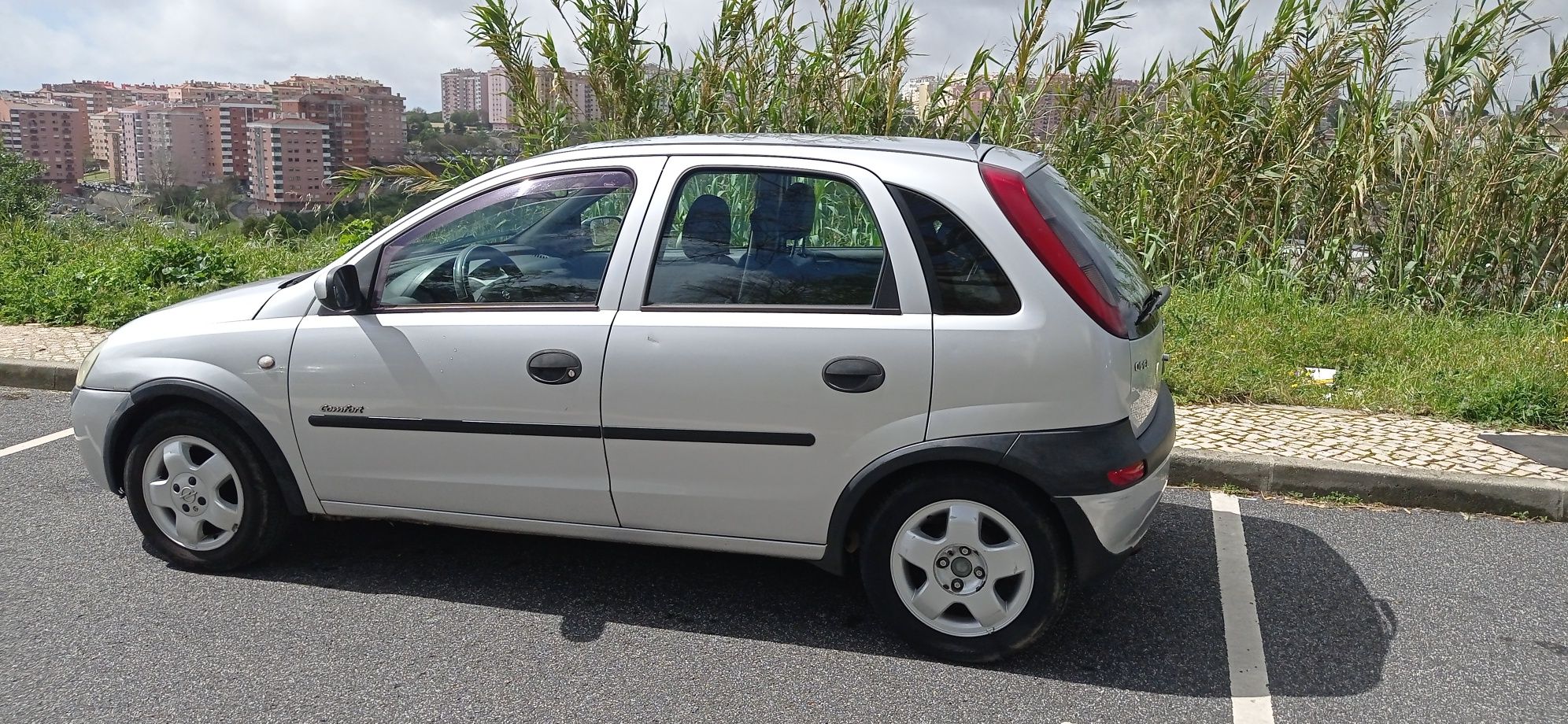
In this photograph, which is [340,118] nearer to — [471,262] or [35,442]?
[35,442]

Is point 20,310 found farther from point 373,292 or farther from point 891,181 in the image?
point 891,181

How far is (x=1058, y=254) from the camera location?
363 centimetres

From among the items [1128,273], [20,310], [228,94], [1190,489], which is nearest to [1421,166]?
[1190,489]

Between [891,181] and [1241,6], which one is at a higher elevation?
[1241,6]

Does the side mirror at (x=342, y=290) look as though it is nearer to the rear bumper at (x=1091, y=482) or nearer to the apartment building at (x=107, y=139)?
the rear bumper at (x=1091, y=482)

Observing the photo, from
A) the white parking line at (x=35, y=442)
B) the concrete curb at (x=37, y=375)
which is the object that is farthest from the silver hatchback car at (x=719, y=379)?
the concrete curb at (x=37, y=375)

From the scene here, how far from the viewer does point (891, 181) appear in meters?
3.77

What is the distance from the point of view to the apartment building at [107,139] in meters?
24.7

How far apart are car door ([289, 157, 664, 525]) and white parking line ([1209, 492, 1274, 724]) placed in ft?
6.58

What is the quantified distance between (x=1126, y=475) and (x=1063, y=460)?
21 centimetres

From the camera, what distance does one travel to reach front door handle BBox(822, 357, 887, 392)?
11.9ft

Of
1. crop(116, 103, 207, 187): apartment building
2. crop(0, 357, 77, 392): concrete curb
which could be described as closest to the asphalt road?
crop(0, 357, 77, 392): concrete curb

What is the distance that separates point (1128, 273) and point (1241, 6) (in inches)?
251

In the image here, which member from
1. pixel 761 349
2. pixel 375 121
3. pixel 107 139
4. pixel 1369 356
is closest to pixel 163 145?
pixel 375 121
